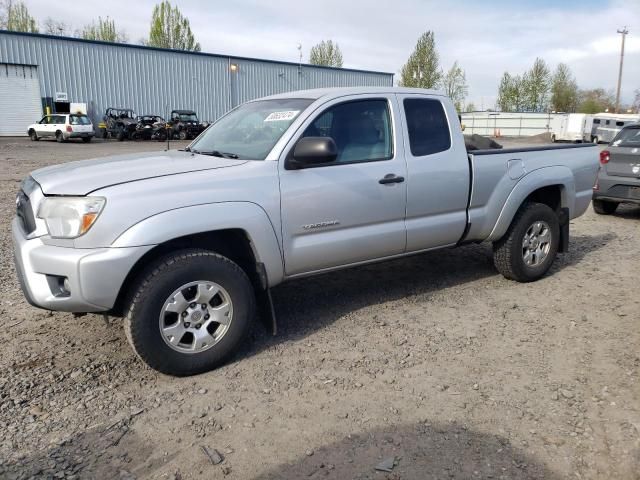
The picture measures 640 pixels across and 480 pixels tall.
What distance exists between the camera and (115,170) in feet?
11.6

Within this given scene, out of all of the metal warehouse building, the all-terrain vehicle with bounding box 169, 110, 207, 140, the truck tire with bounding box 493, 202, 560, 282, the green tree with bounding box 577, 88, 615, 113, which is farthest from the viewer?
the green tree with bounding box 577, 88, 615, 113

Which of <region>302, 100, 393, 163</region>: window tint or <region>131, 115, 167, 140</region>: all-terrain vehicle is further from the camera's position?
<region>131, 115, 167, 140</region>: all-terrain vehicle

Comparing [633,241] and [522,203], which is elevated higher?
[522,203]

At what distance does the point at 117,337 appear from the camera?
4031 millimetres

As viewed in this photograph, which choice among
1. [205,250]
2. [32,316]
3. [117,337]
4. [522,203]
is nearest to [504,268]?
[522,203]

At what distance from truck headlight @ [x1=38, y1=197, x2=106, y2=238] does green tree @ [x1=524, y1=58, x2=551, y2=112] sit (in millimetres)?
65558

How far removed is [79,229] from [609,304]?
4.52 metres

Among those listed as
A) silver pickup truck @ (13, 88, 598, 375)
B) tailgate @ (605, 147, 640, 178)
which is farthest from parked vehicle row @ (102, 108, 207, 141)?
silver pickup truck @ (13, 88, 598, 375)

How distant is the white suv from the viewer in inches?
1108

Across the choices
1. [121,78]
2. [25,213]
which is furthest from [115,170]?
[121,78]

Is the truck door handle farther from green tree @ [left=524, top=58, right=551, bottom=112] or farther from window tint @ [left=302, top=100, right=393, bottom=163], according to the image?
green tree @ [left=524, top=58, right=551, bottom=112]

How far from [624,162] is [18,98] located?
3505 cm

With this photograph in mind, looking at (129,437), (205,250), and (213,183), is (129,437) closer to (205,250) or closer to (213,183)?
(205,250)

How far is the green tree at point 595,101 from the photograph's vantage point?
67312 millimetres
